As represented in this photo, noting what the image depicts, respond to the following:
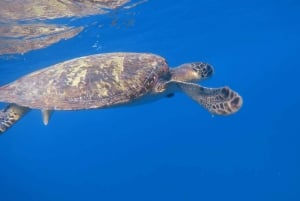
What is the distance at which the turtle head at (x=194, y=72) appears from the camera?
7602 millimetres

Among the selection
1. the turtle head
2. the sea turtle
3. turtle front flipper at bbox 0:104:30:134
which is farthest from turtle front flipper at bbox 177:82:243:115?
turtle front flipper at bbox 0:104:30:134

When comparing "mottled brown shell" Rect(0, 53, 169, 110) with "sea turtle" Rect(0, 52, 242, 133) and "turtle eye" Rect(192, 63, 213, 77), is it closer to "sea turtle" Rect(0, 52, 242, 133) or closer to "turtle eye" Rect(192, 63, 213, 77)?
"sea turtle" Rect(0, 52, 242, 133)

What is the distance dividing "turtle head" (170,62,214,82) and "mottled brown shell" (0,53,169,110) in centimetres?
35

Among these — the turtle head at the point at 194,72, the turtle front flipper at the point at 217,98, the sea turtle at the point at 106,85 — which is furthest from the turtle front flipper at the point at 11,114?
the turtle front flipper at the point at 217,98

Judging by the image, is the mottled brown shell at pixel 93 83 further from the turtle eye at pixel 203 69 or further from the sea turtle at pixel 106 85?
the turtle eye at pixel 203 69

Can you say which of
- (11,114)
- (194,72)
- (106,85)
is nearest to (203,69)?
(194,72)

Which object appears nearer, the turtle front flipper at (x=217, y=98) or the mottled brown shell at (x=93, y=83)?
the turtle front flipper at (x=217, y=98)

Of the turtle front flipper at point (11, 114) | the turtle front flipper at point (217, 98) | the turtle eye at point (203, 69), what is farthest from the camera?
the turtle front flipper at point (11, 114)

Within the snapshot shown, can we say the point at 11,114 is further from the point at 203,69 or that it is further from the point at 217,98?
the point at 217,98

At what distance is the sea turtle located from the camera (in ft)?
22.0

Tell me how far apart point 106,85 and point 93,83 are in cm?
26

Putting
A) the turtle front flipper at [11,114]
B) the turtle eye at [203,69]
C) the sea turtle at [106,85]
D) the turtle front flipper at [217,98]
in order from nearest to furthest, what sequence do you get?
the turtle front flipper at [217,98]
the sea turtle at [106,85]
the turtle eye at [203,69]
the turtle front flipper at [11,114]

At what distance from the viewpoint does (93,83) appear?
268 inches

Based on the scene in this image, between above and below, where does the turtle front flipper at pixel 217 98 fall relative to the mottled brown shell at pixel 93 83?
below
